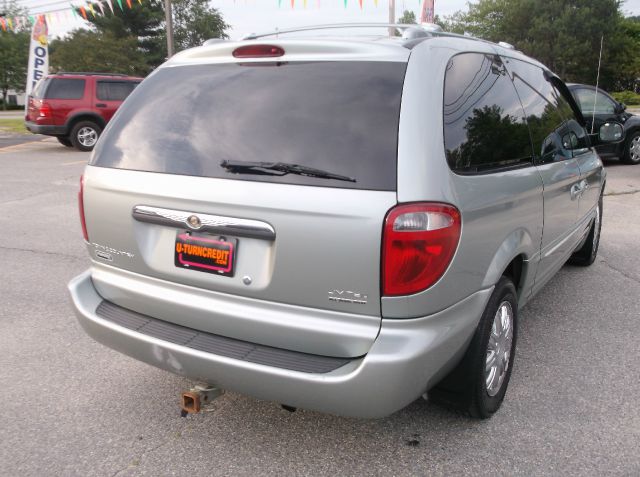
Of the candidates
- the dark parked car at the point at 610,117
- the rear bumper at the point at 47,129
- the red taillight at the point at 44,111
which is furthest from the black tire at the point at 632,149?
the red taillight at the point at 44,111

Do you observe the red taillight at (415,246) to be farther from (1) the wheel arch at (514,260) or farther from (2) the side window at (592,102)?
(2) the side window at (592,102)

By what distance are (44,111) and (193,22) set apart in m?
54.1

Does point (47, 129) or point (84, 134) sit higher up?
point (47, 129)

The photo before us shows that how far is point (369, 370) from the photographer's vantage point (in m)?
2.11

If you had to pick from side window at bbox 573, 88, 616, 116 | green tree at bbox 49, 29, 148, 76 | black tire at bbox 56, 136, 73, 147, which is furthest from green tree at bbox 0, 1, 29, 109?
side window at bbox 573, 88, 616, 116

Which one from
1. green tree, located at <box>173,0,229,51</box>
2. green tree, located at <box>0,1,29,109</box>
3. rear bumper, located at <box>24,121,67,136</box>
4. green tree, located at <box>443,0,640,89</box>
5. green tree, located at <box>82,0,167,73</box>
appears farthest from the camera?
green tree, located at <box>173,0,229,51</box>

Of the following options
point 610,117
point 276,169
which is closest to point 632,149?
point 610,117

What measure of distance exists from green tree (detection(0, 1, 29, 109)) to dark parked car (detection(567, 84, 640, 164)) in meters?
57.5

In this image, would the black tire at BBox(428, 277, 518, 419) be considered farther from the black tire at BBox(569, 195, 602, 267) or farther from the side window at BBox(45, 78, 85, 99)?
the side window at BBox(45, 78, 85, 99)

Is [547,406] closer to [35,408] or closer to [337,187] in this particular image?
[337,187]

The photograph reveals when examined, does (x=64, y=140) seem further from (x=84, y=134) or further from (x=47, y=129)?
(x=47, y=129)

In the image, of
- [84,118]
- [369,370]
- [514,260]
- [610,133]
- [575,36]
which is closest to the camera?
[369,370]

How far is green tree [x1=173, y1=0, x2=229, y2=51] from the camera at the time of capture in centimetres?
6369

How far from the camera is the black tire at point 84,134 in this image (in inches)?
605
